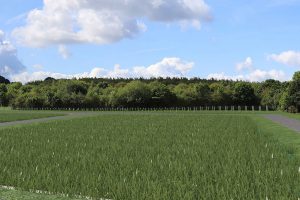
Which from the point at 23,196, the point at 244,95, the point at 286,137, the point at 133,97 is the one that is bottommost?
the point at 23,196

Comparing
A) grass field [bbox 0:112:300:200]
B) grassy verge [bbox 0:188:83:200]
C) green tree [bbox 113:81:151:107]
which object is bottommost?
grassy verge [bbox 0:188:83:200]

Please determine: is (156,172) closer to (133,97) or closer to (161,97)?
(133,97)

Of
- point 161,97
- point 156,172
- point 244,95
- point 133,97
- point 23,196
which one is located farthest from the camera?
point 244,95

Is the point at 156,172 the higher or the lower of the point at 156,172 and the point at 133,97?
the lower

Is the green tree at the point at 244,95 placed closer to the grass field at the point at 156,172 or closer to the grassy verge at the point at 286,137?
the grassy verge at the point at 286,137

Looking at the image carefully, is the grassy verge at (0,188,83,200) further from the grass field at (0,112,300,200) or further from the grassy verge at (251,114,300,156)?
the grassy verge at (251,114,300,156)

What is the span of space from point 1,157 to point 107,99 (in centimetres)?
12074

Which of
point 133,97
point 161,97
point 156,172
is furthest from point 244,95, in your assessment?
point 156,172

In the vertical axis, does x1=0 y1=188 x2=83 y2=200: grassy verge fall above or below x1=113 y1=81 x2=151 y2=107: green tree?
below


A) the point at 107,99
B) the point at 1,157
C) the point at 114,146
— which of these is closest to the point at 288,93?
the point at 114,146

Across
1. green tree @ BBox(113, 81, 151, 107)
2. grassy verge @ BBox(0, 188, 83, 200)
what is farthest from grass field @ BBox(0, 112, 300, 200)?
green tree @ BBox(113, 81, 151, 107)

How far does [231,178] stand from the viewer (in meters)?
10.4

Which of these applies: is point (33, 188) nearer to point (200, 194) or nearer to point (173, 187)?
point (173, 187)

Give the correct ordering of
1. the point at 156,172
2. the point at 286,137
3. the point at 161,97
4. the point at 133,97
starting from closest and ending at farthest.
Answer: the point at 156,172
the point at 286,137
the point at 133,97
the point at 161,97
